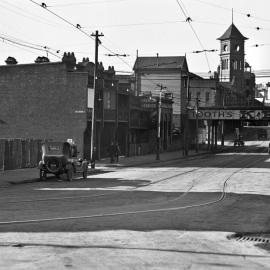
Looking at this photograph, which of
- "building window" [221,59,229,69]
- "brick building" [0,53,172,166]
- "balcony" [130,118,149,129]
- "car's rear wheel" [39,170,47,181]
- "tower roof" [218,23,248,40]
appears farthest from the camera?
"building window" [221,59,229,69]

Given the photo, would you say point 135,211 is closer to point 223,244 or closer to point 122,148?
point 223,244

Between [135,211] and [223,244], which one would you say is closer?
[223,244]

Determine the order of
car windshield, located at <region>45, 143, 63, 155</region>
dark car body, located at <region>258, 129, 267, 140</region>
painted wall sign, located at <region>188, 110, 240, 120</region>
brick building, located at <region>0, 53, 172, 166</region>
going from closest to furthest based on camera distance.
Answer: car windshield, located at <region>45, 143, 63, 155</region> < brick building, located at <region>0, 53, 172, 166</region> < painted wall sign, located at <region>188, 110, 240, 120</region> < dark car body, located at <region>258, 129, 267, 140</region>

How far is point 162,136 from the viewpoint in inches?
2911

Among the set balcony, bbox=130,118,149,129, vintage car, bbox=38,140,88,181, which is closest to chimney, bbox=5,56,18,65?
balcony, bbox=130,118,149,129

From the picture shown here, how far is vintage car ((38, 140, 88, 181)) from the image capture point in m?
26.6

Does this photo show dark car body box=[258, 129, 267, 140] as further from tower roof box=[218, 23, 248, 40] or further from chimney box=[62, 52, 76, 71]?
chimney box=[62, 52, 76, 71]

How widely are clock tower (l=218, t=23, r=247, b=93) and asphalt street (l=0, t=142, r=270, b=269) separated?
137 meters

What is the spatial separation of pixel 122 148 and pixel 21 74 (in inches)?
540

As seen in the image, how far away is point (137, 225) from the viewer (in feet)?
39.4

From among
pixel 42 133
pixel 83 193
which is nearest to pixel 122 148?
pixel 42 133

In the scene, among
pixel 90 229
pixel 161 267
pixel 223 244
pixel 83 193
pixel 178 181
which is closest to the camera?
pixel 161 267

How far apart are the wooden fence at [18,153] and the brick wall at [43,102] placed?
9652mm

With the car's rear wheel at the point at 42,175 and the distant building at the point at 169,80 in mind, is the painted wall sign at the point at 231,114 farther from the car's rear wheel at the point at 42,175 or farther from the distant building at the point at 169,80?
the car's rear wheel at the point at 42,175
